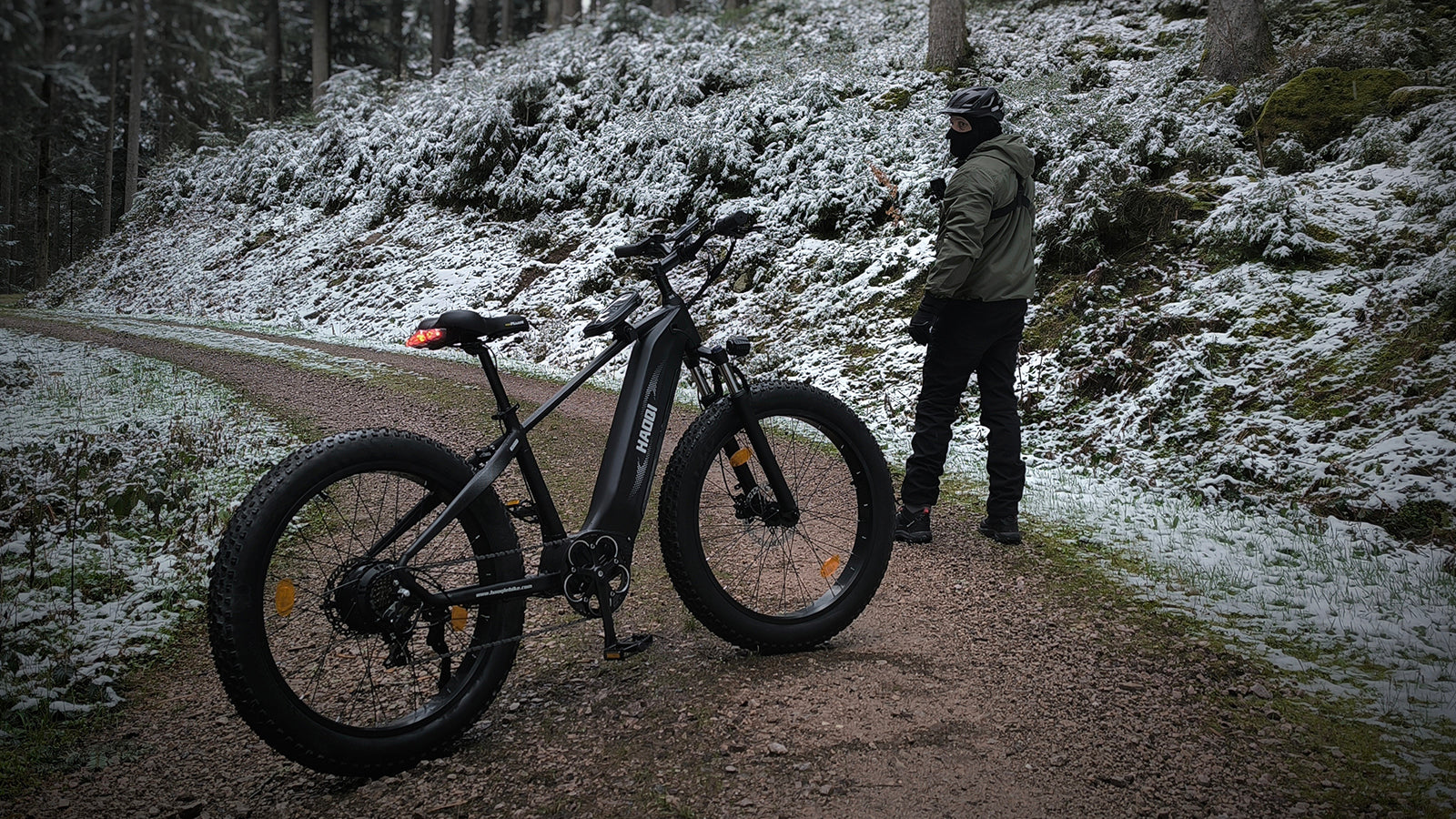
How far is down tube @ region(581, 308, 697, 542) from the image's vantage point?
3107mm

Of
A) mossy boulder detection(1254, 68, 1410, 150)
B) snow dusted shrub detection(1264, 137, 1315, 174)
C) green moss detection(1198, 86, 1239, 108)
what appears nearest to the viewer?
snow dusted shrub detection(1264, 137, 1315, 174)

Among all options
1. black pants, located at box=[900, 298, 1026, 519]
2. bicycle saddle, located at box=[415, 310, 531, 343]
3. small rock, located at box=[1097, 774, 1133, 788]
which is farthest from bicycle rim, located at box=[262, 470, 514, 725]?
black pants, located at box=[900, 298, 1026, 519]

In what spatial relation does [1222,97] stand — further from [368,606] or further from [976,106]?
[368,606]

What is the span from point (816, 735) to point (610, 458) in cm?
133

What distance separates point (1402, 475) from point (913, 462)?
315 centimetres

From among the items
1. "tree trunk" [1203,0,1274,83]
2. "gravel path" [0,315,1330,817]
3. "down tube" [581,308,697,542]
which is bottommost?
"gravel path" [0,315,1330,817]

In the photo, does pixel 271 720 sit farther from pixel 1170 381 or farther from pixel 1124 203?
pixel 1124 203

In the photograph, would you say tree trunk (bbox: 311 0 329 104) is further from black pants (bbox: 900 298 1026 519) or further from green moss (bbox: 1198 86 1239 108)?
green moss (bbox: 1198 86 1239 108)

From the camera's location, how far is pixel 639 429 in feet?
10.5

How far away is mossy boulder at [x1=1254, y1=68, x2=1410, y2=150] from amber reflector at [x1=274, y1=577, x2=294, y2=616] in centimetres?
998

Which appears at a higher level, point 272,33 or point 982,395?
point 272,33

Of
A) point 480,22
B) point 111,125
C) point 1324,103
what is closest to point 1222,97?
point 1324,103

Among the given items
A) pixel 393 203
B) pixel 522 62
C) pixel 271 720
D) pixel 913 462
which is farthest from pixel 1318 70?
pixel 393 203

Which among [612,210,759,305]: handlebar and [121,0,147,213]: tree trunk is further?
[612,210,759,305]: handlebar
